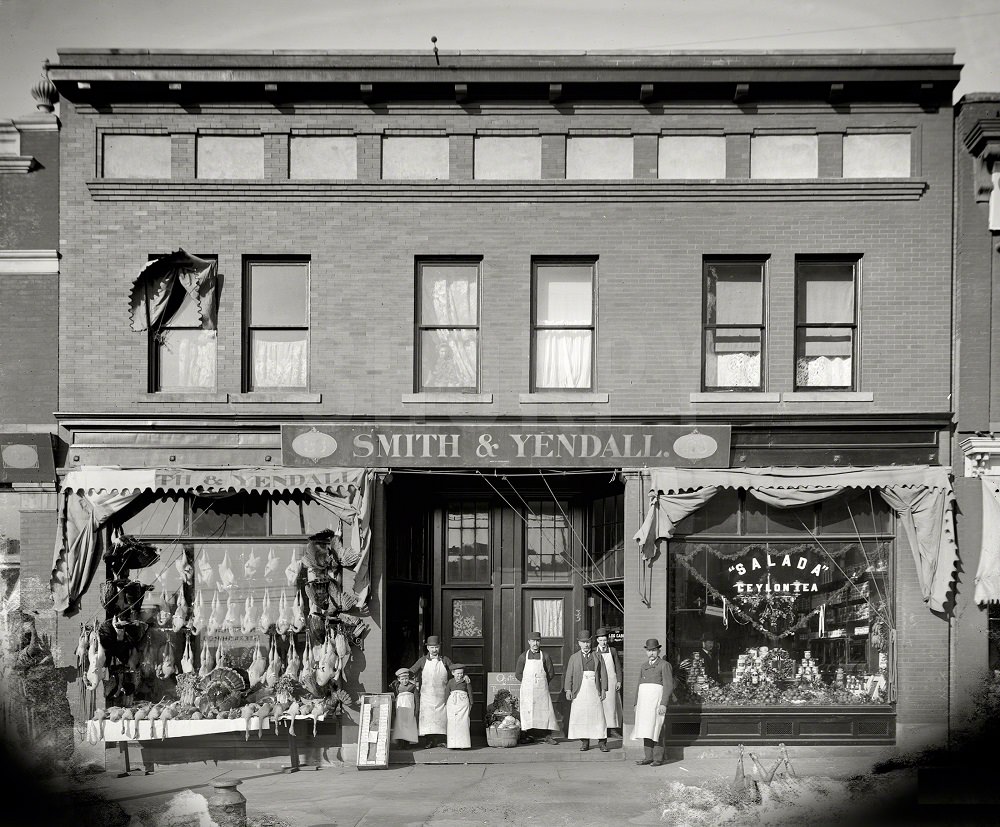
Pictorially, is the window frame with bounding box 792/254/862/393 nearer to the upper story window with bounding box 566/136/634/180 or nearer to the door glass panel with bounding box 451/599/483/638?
the upper story window with bounding box 566/136/634/180

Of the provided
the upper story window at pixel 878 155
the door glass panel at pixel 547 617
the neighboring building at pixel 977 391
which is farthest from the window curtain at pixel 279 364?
the neighboring building at pixel 977 391

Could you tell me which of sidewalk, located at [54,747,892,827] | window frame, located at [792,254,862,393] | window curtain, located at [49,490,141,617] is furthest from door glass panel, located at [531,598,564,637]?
window curtain, located at [49,490,141,617]

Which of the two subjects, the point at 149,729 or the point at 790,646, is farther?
the point at 790,646

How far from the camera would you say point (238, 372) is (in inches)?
597

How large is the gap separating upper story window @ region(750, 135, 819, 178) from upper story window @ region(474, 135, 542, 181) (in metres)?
3.27

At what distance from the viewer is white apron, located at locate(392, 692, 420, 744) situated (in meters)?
14.6

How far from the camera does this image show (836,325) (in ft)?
49.9

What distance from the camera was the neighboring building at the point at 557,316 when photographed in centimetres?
1490

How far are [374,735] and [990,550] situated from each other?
29.8ft

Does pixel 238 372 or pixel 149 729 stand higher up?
pixel 238 372

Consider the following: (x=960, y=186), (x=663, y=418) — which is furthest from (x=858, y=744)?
(x=960, y=186)

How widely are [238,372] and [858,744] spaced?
34.7 feet

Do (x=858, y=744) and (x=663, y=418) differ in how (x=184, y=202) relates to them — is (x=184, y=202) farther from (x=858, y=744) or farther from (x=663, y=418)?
(x=858, y=744)

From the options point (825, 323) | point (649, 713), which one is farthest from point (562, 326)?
point (649, 713)
